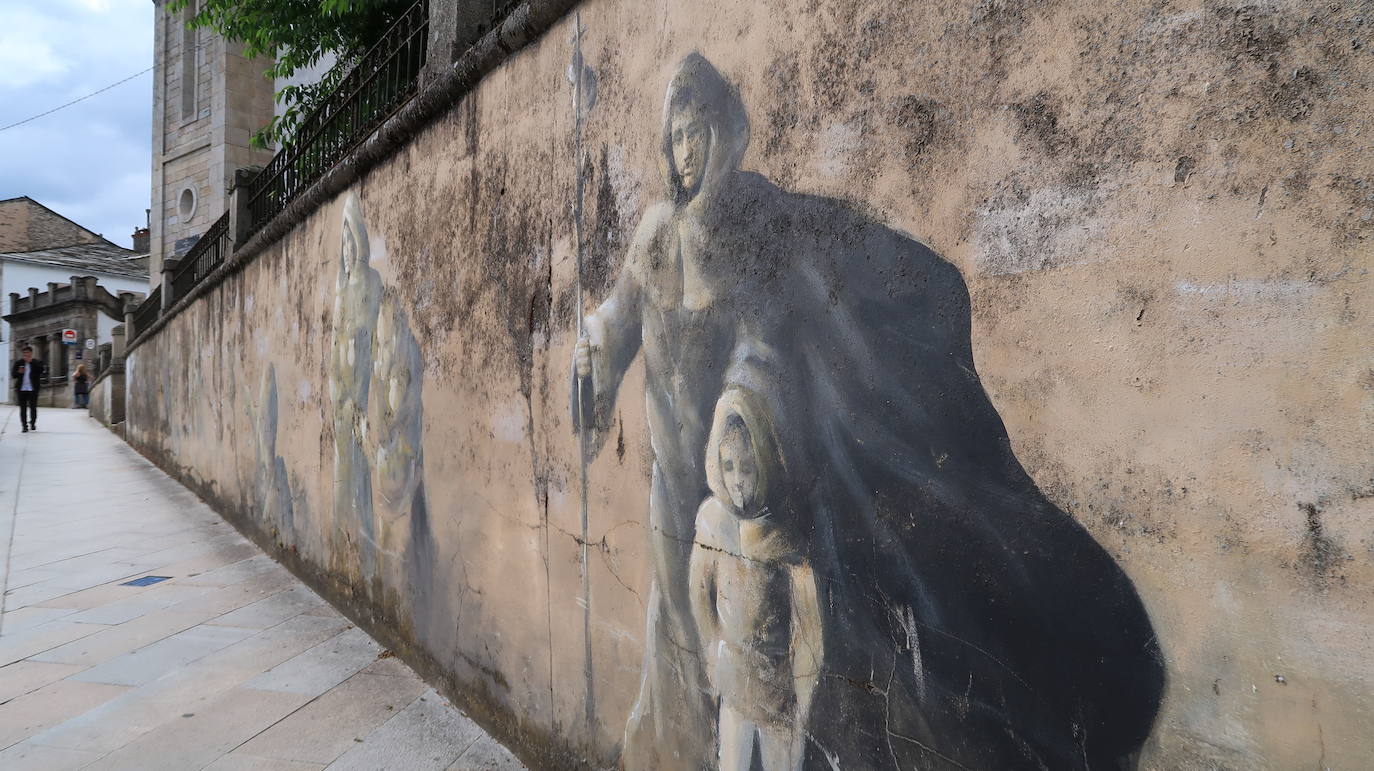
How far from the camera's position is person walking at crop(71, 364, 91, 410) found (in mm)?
26594

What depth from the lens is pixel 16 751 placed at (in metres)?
3.34

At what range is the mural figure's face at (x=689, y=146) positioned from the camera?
88.1 inches

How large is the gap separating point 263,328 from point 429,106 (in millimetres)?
4088

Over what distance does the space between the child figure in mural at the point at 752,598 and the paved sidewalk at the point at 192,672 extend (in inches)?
57.9

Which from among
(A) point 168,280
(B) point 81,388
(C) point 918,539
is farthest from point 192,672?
(B) point 81,388

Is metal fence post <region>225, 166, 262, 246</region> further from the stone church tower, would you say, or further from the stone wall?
the stone church tower

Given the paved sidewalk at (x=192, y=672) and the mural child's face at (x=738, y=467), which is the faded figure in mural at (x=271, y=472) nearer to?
the paved sidewalk at (x=192, y=672)

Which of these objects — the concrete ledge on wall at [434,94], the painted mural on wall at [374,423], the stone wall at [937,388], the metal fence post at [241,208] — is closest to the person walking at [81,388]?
the metal fence post at [241,208]

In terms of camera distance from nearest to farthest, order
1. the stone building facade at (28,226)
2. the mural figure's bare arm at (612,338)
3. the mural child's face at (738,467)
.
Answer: the mural child's face at (738,467) → the mural figure's bare arm at (612,338) → the stone building facade at (28,226)

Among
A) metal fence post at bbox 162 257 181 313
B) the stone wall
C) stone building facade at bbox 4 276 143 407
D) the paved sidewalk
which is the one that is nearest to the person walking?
stone building facade at bbox 4 276 143 407

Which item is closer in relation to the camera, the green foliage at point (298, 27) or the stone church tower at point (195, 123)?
the green foliage at point (298, 27)

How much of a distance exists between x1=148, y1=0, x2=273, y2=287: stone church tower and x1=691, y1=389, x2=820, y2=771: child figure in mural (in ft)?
74.9

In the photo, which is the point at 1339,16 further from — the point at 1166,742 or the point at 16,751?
the point at 16,751

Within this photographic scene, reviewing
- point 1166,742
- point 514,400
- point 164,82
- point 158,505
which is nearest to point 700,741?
point 1166,742
